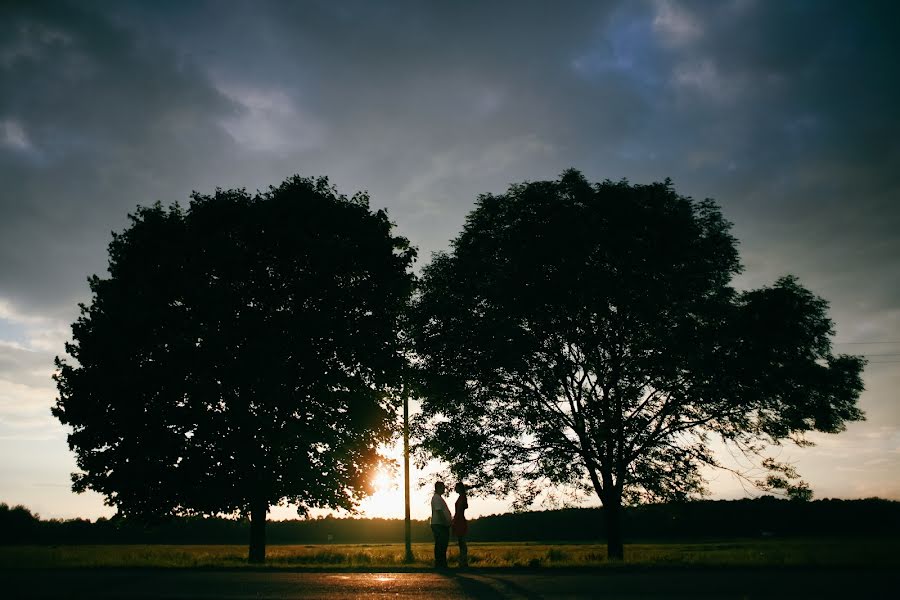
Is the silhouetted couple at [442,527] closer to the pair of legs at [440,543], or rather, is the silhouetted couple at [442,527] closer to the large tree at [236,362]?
the pair of legs at [440,543]

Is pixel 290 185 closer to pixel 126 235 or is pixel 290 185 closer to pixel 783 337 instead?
pixel 126 235

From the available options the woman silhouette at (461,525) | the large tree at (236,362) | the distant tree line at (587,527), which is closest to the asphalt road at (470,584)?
the woman silhouette at (461,525)

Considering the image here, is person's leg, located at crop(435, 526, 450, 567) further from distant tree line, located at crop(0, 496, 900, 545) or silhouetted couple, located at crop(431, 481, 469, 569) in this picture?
distant tree line, located at crop(0, 496, 900, 545)

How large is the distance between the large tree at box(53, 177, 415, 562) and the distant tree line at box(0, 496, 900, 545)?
4343cm

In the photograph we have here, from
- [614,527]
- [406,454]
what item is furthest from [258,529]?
[614,527]

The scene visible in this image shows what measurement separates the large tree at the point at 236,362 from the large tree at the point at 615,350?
3.04m

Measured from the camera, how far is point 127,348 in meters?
21.0

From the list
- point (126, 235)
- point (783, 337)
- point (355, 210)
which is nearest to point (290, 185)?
point (355, 210)

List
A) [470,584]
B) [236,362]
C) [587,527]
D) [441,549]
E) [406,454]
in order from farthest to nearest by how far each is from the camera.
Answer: [587,527], [406,454], [236,362], [441,549], [470,584]

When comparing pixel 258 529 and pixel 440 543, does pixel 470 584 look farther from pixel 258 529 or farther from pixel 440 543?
pixel 258 529

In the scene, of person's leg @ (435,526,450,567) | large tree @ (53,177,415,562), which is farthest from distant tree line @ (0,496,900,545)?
person's leg @ (435,526,450,567)

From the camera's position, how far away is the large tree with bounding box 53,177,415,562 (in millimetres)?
20516

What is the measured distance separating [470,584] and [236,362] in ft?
44.2

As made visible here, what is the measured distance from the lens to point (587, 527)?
281 feet
